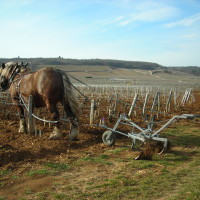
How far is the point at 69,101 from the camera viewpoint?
22.8 feet

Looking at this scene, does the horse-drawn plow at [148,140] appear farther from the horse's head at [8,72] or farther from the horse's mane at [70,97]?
the horse's head at [8,72]

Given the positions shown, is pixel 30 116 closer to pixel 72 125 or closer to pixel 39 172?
pixel 72 125

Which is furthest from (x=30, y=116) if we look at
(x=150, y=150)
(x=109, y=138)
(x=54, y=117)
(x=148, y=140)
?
(x=150, y=150)

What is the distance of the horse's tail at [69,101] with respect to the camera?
22.7ft

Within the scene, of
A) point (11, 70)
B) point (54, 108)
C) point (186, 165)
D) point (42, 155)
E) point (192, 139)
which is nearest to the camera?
point (186, 165)

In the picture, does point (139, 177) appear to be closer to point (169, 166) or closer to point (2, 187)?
point (169, 166)

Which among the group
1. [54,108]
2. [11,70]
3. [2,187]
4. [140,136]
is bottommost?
[2,187]

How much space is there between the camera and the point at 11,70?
8.62m

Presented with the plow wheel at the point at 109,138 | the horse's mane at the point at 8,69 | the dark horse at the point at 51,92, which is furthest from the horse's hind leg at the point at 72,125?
the horse's mane at the point at 8,69

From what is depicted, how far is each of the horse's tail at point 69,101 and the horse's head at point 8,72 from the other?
7.35 feet

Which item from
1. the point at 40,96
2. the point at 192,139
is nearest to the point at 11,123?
the point at 40,96

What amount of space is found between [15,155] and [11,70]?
4.05 meters

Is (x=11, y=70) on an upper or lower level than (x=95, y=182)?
upper

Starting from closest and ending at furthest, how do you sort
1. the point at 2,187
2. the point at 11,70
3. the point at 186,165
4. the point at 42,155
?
the point at 2,187 < the point at 186,165 < the point at 42,155 < the point at 11,70
